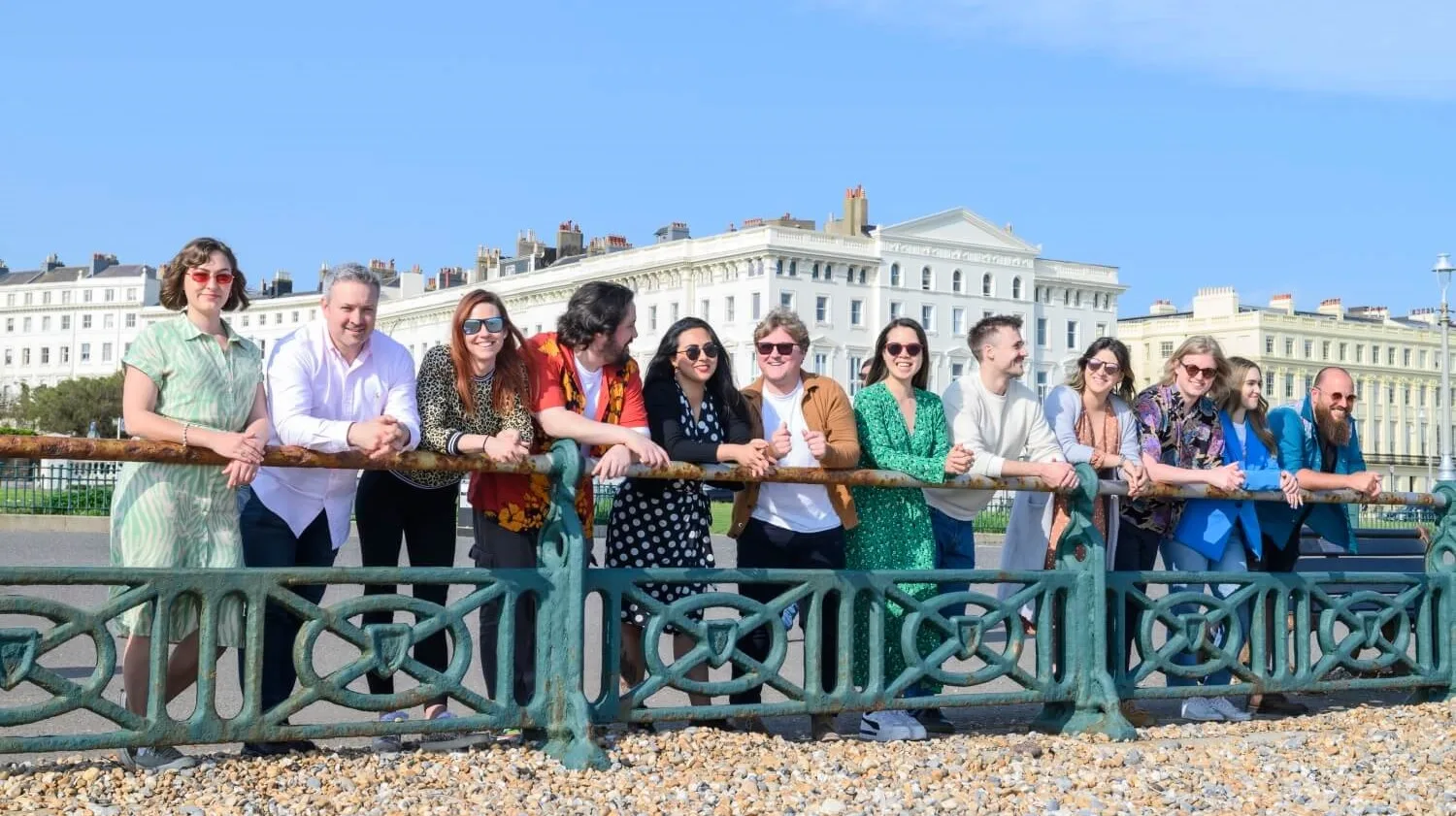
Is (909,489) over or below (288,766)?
over

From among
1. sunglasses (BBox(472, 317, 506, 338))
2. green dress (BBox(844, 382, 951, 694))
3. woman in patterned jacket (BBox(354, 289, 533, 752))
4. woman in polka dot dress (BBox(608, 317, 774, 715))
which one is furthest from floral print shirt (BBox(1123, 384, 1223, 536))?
sunglasses (BBox(472, 317, 506, 338))

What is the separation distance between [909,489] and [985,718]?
1122 millimetres

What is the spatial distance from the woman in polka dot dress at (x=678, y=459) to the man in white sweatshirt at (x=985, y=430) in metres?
0.95

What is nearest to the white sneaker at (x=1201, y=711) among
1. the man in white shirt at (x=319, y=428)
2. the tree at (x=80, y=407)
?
the man in white shirt at (x=319, y=428)

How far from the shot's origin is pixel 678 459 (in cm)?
623

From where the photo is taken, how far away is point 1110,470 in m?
7.70

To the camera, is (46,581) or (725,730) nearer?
(46,581)

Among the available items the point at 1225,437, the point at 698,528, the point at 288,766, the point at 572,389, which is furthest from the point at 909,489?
the point at 288,766

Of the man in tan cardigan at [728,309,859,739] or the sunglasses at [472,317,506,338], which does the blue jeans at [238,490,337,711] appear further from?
the man in tan cardigan at [728,309,859,739]

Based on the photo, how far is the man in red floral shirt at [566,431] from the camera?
19.2ft

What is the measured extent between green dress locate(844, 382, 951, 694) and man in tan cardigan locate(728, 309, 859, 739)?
10 cm

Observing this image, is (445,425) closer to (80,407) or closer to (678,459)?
(678,459)

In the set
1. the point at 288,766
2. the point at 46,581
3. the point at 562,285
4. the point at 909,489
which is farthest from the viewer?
the point at 562,285

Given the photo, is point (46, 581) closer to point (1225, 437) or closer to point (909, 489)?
point (909, 489)
